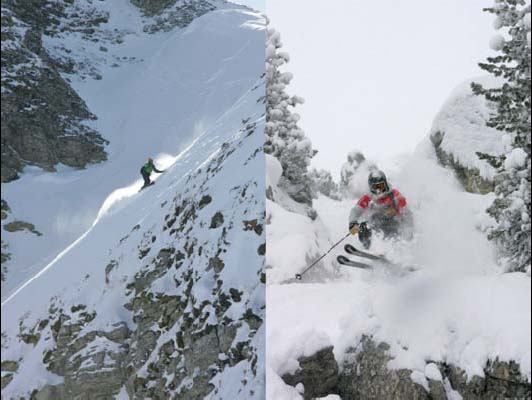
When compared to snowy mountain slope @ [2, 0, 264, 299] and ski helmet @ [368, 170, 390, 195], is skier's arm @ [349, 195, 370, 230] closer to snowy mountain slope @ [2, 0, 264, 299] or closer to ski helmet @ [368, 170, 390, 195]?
ski helmet @ [368, 170, 390, 195]

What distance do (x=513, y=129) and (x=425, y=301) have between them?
140cm

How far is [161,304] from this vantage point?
23.5ft

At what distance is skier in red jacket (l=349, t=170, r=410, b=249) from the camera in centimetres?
502

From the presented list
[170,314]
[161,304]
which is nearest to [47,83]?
[161,304]

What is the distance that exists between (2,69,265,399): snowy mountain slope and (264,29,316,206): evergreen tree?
1.66 metres

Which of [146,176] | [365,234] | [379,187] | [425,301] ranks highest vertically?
[379,187]

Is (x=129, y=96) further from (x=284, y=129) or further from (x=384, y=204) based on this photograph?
(x=384, y=204)

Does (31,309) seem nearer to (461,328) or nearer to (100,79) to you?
(461,328)

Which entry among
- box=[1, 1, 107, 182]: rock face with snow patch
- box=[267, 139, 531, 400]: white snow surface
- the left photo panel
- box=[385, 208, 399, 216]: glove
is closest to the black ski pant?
the left photo panel

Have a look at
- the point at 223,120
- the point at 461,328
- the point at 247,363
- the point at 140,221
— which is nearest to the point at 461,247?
the point at 461,328

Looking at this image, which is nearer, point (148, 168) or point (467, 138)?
point (467, 138)

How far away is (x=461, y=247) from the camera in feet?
13.5

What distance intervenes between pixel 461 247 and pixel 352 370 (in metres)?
1.37

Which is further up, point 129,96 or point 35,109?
point 35,109
